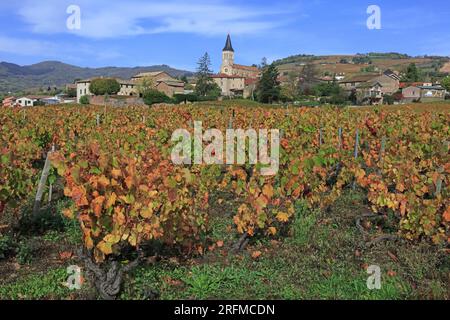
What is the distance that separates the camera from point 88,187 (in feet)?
14.8

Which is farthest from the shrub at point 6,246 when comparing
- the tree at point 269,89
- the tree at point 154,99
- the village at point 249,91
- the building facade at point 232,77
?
the building facade at point 232,77

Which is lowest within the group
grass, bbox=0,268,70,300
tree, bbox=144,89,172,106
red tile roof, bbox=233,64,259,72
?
grass, bbox=0,268,70,300

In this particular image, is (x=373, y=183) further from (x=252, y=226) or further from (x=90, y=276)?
(x=90, y=276)

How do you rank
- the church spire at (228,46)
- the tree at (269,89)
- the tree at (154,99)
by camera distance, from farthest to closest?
1. the church spire at (228,46)
2. the tree at (269,89)
3. the tree at (154,99)

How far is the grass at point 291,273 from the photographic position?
15.0 ft

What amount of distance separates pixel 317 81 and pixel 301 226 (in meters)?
91.2

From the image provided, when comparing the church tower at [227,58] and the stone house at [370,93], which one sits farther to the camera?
the church tower at [227,58]

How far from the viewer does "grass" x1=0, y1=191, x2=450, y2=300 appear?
→ 4570mm

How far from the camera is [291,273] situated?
5.19 meters

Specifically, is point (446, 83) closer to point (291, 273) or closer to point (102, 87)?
point (102, 87)

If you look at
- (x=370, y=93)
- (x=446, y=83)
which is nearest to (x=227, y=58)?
(x=370, y=93)

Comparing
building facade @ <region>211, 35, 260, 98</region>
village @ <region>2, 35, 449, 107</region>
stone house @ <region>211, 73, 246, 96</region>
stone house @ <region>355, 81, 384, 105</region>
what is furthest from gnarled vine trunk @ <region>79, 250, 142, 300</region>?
stone house @ <region>211, 73, 246, 96</region>

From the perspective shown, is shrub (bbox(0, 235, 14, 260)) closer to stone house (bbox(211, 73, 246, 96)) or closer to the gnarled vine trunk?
the gnarled vine trunk

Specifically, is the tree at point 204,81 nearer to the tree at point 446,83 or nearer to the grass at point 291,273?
the tree at point 446,83
